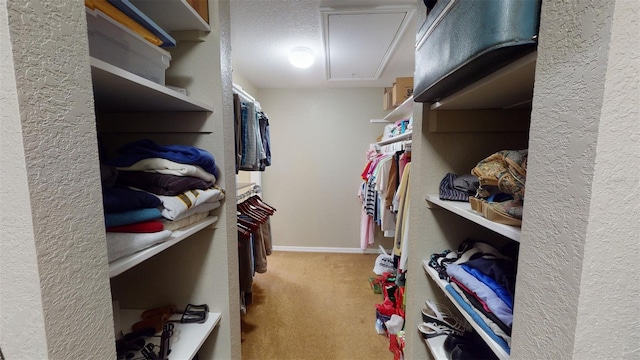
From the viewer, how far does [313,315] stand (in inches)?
83.8

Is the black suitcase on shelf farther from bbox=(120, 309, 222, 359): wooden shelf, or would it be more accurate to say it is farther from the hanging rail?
the hanging rail

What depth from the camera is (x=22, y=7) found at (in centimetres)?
32

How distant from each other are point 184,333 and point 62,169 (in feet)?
2.67

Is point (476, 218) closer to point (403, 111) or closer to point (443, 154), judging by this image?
point (443, 154)

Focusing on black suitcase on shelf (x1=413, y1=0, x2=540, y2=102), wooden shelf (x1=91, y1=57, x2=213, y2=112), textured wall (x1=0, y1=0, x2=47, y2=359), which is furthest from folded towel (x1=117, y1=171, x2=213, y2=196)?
black suitcase on shelf (x1=413, y1=0, x2=540, y2=102)

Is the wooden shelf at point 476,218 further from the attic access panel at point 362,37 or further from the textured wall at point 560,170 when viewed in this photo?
the attic access panel at point 362,37

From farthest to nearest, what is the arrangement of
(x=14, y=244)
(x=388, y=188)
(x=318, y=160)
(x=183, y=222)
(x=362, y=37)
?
(x=318, y=160), (x=388, y=188), (x=362, y=37), (x=183, y=222), (x=14, y=244)

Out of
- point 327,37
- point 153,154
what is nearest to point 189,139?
point 153,154

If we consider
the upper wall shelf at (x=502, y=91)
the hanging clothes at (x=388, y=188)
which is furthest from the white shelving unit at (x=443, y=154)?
the hanging clothes at (x=388, y=188)

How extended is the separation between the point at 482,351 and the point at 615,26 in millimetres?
1014

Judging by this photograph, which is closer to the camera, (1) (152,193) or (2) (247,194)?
(1) (152,193)

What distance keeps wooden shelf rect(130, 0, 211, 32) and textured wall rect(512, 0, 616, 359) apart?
977 millimetres

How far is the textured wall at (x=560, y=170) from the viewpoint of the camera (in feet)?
1.20

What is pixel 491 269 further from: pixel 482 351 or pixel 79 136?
pixel 79 136
